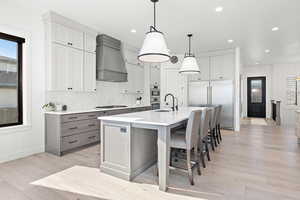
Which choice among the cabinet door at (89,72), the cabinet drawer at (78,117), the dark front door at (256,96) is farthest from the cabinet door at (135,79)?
the dark front door at (256,96)

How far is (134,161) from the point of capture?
2.45m

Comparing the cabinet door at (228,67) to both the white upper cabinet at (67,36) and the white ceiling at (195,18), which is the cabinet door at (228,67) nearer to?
the white ceiling at (195,18)

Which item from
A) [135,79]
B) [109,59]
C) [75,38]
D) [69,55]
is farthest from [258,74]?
[69,55]

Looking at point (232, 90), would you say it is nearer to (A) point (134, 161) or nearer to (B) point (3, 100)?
(A) point (134, 161)

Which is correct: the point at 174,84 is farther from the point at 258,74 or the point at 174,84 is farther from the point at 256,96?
the point at 256,96

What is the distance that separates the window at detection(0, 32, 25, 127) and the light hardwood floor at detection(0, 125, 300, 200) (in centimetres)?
85

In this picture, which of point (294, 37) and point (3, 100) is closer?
point (3, 100)

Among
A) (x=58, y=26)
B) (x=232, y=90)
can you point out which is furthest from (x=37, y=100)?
(x=232, y=90)

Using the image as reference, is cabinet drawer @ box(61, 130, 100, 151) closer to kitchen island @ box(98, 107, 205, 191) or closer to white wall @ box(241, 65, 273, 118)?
kitchen island @ box(98, 107, 205, 191)

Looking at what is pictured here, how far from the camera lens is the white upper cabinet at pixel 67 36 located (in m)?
3.55

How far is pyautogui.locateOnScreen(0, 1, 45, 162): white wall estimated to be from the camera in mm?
3072

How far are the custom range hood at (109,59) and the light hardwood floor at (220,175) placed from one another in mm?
1986

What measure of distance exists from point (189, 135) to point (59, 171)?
6.78 feet

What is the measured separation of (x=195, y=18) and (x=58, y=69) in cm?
309
